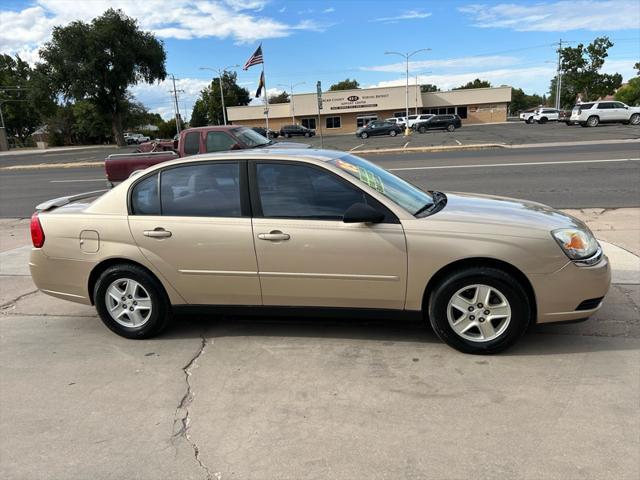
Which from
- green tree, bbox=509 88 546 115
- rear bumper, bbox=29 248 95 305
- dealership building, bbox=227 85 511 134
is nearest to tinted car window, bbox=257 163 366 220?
rear bumper, bbox=29 248 95 305

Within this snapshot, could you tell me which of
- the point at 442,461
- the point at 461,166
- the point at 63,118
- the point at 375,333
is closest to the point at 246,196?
the point at 375,333

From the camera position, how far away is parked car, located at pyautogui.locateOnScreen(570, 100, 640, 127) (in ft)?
117

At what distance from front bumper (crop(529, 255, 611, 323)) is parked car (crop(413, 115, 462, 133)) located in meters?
45.5

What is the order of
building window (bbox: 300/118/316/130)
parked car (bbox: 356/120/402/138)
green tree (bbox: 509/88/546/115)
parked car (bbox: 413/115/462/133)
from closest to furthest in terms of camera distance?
parked car (bbox: 356/120/402/138) < parked car (bbox: 413/115/462/133) < building window (bbox: 300/118/316/130) < green tree (bbox: 509/88/546/115)

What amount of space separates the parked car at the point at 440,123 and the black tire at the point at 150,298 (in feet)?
150

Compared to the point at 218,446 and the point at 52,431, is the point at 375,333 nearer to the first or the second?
the point at 218,446

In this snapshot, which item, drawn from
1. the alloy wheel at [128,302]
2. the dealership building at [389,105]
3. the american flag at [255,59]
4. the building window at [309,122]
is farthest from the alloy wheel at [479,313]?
the building window at [309,122]

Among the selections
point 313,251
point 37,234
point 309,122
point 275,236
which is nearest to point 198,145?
point 37,234

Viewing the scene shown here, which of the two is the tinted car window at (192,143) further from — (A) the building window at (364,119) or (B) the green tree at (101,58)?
(A) the building window at (364,119)

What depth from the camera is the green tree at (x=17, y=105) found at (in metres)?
83.8

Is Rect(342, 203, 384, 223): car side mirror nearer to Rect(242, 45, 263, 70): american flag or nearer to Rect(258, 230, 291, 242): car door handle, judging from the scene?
Rect(258, 230, 291, 242): car door handle

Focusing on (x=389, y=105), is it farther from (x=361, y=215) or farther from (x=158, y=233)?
(x=361, y=215)

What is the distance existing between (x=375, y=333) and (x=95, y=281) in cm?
245

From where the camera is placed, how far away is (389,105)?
224 ft
